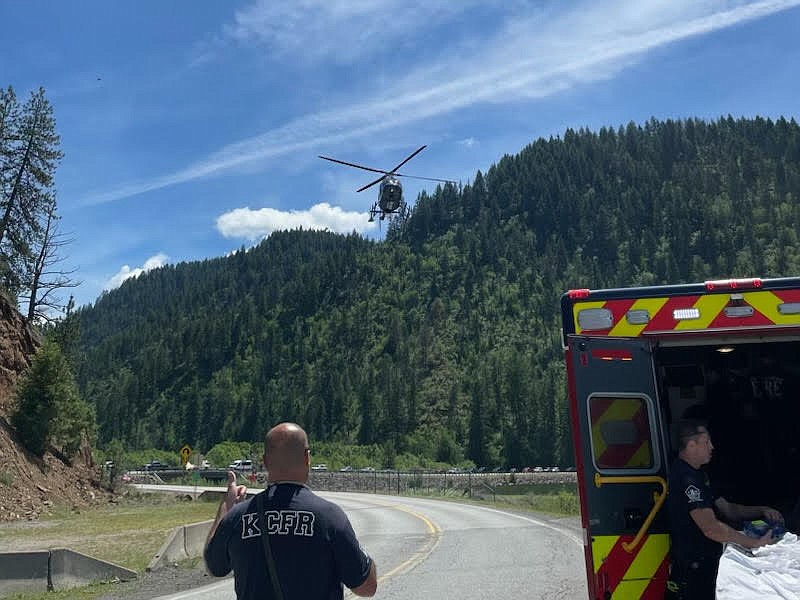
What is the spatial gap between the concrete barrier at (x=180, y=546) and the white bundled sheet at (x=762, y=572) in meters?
11.0

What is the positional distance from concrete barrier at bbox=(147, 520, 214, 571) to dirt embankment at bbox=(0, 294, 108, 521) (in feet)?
45.8

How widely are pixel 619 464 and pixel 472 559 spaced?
9170 millimetres

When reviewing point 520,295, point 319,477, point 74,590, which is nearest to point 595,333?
point 74,590

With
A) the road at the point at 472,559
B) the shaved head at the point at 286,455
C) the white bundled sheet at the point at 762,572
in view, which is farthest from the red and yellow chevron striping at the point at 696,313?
the road at the point at 472,559

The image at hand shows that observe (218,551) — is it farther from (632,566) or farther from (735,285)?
(735,285)

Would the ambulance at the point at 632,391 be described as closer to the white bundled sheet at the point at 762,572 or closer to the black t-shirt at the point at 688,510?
the black t-shirt at the point at 688,510

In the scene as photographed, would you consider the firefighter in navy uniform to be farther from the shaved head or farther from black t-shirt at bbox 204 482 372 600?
the shaved head

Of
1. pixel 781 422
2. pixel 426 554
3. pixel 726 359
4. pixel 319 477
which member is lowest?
pixel 319 477

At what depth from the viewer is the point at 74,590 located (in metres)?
11.2

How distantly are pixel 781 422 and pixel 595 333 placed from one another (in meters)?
3.14

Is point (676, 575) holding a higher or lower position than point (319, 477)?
higher

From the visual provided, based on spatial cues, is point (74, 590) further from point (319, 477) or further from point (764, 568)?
point (319, 477)

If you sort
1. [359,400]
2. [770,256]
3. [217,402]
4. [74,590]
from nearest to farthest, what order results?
[74,590]
[359,400]
[217,402]
[770,256]

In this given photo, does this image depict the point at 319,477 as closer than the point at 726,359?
No
